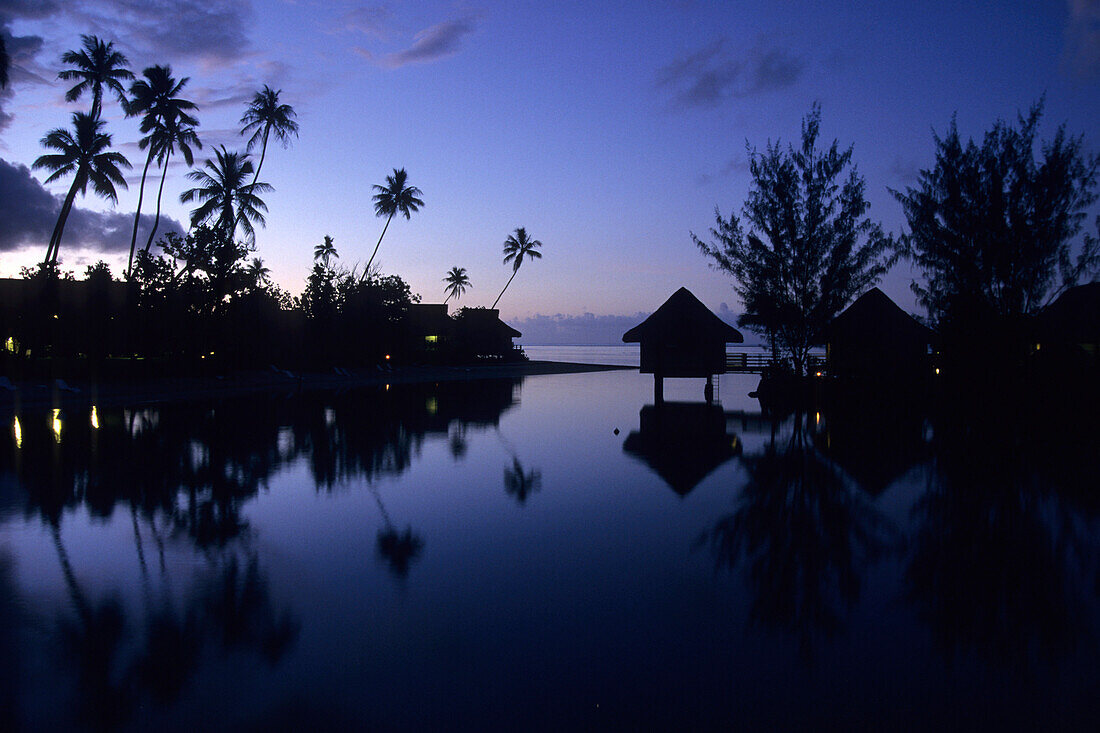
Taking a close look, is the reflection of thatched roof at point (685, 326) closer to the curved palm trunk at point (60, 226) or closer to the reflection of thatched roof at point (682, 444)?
the reflection of thatched roof at point (682, 444)

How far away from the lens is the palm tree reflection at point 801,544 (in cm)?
551

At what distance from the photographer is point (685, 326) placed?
29.3 meters

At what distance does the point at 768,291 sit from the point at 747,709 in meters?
24.3

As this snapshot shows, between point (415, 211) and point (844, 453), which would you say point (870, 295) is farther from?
point (415, 211)

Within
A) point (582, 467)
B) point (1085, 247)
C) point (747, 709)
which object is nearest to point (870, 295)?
point (1085, 247)

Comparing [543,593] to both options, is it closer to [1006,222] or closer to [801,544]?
[801,544]

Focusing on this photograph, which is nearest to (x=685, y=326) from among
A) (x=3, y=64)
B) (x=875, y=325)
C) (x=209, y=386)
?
(x=875, y=325)

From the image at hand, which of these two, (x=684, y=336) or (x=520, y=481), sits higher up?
(x=684, y=336)

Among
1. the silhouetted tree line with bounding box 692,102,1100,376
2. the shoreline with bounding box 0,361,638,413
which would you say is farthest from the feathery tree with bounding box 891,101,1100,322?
the shoreline with bounding box 0,361,638,413

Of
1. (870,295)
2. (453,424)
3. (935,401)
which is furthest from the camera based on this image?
(870,295)

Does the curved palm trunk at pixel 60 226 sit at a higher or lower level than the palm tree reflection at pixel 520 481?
higher

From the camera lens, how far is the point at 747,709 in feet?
12.9

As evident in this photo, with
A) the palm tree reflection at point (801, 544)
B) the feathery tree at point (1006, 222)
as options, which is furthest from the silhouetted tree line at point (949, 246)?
the palm tree reflection at point (801, 544)

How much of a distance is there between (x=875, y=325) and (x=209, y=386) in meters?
29.0
